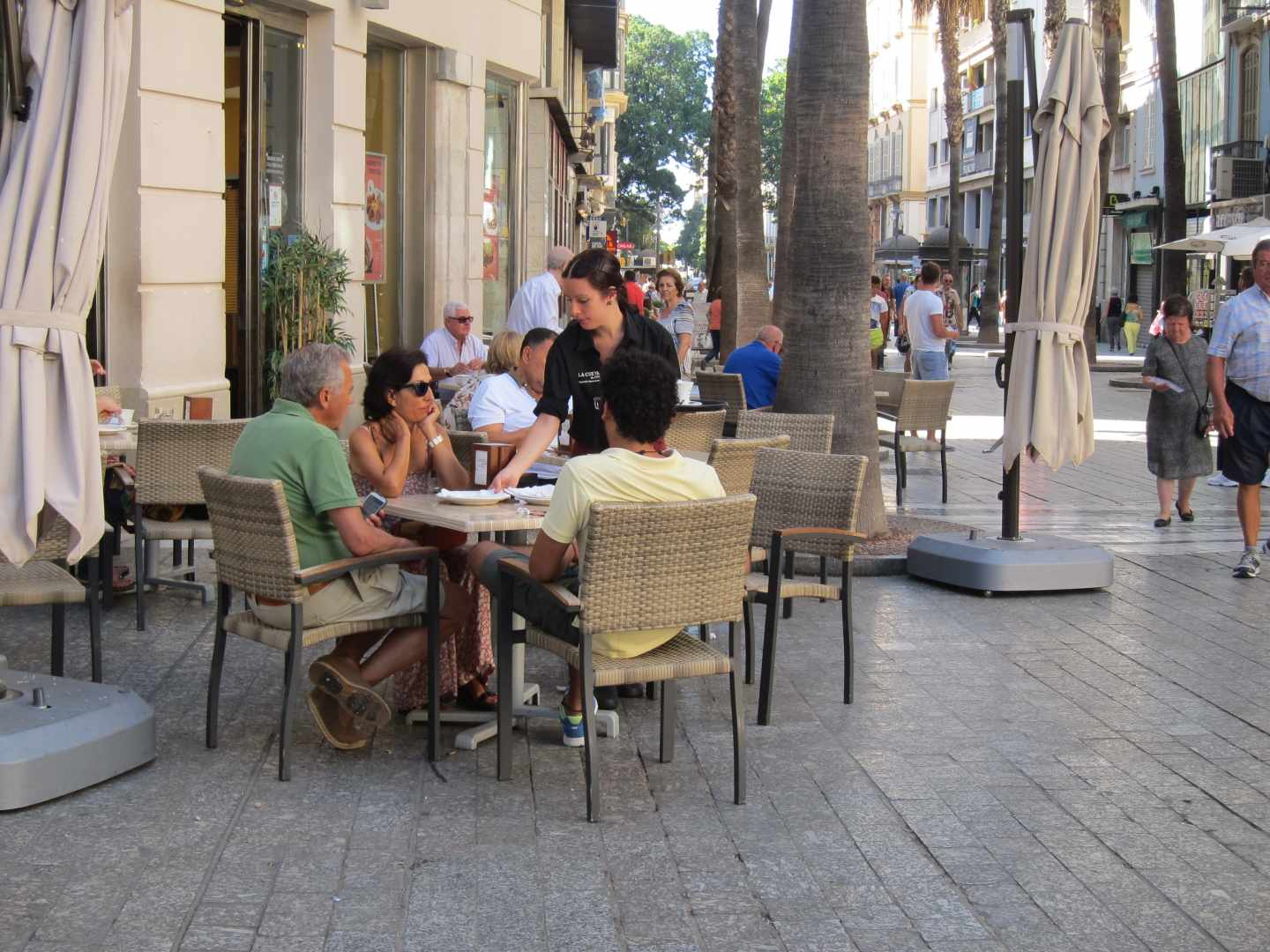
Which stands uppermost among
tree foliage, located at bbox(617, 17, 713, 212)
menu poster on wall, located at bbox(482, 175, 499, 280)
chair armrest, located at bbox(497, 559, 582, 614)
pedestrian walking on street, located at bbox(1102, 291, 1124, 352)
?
tree foliage, located at bbox(617, 17, 713, 212)

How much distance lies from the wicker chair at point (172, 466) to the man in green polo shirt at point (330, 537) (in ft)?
6.19

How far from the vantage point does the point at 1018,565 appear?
8.55 metres

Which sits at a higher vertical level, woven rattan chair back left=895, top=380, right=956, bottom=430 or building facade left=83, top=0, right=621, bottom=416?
building facade left=83, top=0, right=621, bottom=416

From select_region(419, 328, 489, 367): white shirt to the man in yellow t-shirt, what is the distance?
294 inches

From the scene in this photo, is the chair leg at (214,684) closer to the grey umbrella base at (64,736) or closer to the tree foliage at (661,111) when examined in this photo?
the grey umbrella base at (64,736)

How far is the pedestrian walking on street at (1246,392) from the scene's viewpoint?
357 inches

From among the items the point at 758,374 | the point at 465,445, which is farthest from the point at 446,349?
the point at 465,445

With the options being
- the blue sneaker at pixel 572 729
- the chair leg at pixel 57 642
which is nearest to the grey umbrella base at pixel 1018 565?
the blue sneaker at pixel 572 729

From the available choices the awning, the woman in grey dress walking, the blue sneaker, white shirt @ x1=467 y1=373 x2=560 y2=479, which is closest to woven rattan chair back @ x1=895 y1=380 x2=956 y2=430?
the woman in grey dress walking

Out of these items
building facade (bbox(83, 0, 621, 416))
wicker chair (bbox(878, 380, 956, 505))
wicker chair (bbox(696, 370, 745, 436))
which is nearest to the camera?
building facade (bbox(83, 0, 621, 416))

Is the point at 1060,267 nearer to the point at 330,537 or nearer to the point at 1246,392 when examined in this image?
the point at 1246,392

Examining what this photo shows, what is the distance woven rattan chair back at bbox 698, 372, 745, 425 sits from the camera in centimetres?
1211

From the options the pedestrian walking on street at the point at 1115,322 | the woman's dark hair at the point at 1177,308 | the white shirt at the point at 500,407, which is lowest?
the white shirt at the point at 500,407

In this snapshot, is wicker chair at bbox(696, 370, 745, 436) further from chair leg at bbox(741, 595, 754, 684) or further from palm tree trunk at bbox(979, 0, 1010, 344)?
palm tree trunk at bbox(979, 0, 1010, 344)
